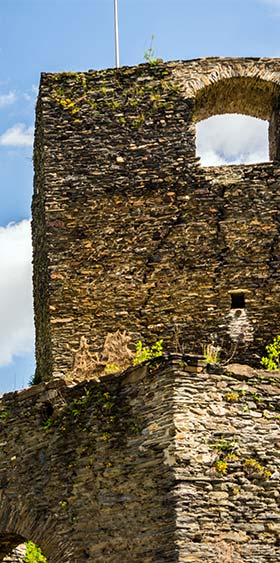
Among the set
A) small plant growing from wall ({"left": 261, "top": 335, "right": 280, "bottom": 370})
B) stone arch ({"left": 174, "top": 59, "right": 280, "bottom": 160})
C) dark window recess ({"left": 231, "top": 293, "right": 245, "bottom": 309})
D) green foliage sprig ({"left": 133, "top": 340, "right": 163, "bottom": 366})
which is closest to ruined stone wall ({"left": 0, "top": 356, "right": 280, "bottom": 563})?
green foliage sprig ({"left": 133, "top": 340, "right": 163, "bottom": 366})

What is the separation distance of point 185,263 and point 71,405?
11.3 feet

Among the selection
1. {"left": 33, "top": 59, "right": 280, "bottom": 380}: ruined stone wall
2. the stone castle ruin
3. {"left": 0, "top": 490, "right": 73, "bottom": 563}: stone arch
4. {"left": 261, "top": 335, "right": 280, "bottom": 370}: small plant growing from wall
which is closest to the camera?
{"left": 0, "top": 490, "right": 73, "bottom": 563}: stone arch

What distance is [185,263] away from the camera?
59.7ft

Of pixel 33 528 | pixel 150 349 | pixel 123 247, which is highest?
pixel 123 247

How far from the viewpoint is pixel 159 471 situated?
14102mm

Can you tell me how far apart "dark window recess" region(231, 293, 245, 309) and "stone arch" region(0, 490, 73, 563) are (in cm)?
418

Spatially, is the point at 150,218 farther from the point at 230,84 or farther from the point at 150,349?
the point at 230,84

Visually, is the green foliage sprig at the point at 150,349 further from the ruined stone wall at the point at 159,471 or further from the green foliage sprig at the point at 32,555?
the green foliage sprig at the point at 32,555

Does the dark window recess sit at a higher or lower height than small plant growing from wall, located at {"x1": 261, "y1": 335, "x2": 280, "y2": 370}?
higher

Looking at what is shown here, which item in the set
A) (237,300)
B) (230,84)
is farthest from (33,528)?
(230,84)

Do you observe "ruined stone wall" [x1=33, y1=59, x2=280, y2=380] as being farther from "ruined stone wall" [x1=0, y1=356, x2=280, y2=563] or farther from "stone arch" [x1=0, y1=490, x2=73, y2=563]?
"ruined stone wall" [x1=0, y1=356, x2=280, y2=563]

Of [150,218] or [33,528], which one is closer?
[33,528]

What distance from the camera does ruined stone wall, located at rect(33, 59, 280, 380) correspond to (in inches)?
710

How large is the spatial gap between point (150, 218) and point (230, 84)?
227 centimetres
